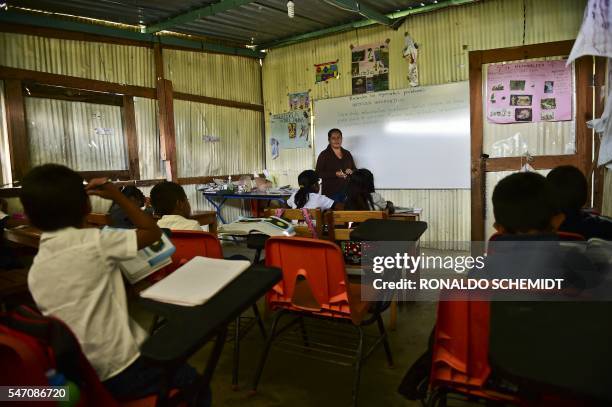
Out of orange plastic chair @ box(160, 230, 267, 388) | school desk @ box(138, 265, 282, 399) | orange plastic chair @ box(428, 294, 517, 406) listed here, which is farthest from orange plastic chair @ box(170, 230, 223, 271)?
orange plastic chair @ box(428, 294, 517, 406)

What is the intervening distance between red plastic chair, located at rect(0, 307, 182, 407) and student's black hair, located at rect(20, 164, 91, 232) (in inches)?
9.8

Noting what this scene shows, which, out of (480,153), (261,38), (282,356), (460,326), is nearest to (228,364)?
(282,356)

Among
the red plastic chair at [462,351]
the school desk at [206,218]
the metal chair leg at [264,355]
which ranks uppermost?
the school desk at [206,218]

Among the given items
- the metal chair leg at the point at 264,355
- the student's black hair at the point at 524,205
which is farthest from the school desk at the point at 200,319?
the metal chair leg at the point at 264,355

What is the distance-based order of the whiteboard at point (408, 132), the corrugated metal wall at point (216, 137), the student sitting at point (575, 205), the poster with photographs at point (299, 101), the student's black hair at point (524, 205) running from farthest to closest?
the poster with photographs at point (299, 101)
the corrugated metal wall at point (216, 137)
the whiteboard at point (408, 132)
the student sitting at point (575, 205)
the student's black hair at point (524, 205)

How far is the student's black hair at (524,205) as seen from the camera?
1257 mm

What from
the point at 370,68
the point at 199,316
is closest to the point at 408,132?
the point at 370,68

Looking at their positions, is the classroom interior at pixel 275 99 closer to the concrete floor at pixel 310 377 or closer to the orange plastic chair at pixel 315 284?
the concrete floor at pixel 310 377

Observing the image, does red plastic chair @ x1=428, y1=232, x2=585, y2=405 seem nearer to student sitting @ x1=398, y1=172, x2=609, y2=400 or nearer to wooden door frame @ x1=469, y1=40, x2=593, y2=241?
student sitting @ x1=398, y1=172, x2=609, y2=400

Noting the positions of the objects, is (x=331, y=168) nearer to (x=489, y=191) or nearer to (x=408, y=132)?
(x=408, y=132)

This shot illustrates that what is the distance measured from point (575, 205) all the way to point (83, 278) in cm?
197

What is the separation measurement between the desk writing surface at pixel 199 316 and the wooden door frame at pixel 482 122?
4167 mm

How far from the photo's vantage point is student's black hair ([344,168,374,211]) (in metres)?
3.12

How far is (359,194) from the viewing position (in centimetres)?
314
